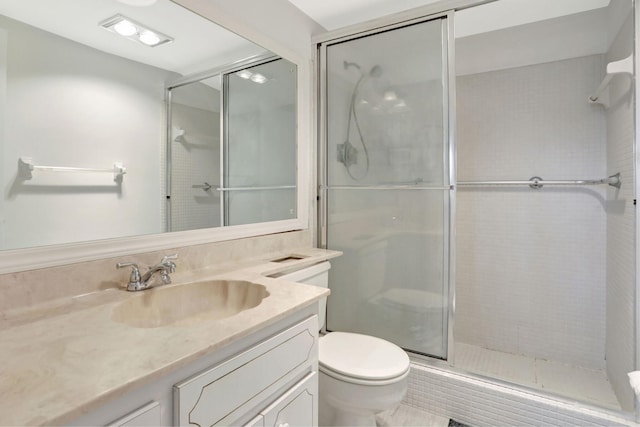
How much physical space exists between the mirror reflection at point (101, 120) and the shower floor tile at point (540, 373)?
5.95 ft

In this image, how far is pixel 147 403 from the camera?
2.12 feet

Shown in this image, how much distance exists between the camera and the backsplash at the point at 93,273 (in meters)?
0.96

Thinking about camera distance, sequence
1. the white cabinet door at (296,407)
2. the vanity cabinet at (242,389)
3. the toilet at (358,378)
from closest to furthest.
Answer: the vanity cabinet at (242,389), the white cabinet door at (296,407), the toilet at (358,378)

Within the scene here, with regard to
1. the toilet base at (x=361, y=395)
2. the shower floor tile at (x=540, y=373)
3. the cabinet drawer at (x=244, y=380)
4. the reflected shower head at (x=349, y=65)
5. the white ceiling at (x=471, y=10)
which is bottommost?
the shower floor tile at (x=540, y=373)

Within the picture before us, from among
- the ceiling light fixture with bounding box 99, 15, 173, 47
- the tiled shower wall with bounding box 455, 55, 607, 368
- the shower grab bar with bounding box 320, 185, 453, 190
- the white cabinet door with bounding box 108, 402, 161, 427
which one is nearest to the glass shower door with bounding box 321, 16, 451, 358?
the shower grab bar with bounding box 320, 185, 453, 190

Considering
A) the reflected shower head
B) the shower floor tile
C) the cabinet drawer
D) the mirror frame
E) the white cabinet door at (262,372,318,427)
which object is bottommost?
the shower floor tile

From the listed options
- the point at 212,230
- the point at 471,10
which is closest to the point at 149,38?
the point at 212,230

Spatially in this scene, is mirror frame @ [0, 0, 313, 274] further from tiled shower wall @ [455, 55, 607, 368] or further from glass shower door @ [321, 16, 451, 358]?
tiled shower wall @ [455, 55, 607, 368]

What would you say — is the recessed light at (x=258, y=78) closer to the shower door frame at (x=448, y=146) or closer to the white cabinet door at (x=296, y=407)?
the shower door frame at (x=448, y=146)

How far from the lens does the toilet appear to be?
1.39 m

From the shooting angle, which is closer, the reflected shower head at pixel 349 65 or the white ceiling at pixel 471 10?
the white ceiling at pixel 471 10

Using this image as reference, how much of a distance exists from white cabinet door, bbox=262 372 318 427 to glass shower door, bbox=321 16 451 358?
104 cm

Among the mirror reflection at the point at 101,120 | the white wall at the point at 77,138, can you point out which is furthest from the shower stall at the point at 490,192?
the white wall at the point at 77,138

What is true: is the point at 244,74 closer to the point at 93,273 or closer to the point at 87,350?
the point at 93,273
